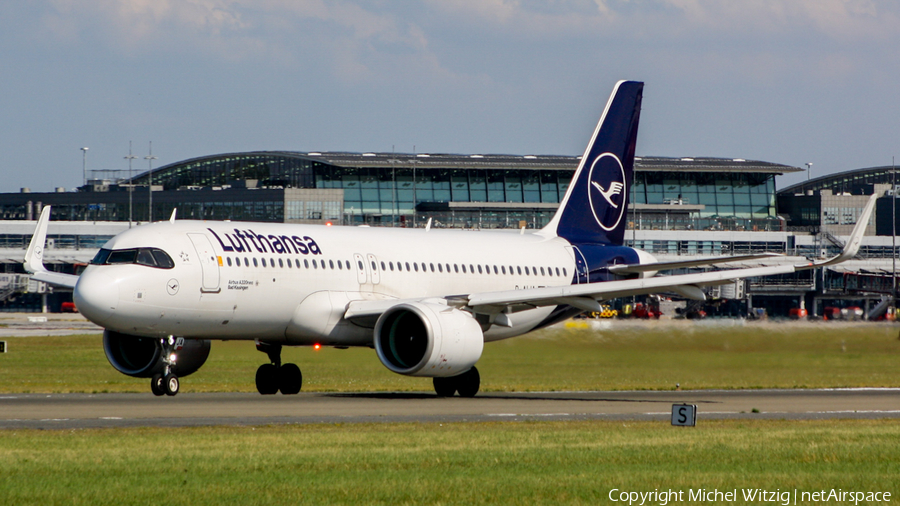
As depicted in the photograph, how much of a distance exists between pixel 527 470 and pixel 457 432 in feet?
16.6

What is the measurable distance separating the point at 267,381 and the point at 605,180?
1352 centimetres

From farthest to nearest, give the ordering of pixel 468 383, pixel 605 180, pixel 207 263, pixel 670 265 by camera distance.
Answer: pixel 605 180 < pixel 670 265 < pixel 468 383 < pixel 207 263

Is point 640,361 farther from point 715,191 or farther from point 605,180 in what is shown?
point 715,191

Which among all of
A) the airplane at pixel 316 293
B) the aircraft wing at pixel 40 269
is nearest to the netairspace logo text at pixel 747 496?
the airplane at pixel 316 293

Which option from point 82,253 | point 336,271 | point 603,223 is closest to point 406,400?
point 336,271

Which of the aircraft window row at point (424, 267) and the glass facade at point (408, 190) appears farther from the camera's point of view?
the glass facade at point (408, 190)

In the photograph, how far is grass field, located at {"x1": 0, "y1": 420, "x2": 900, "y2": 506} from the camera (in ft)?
43.3

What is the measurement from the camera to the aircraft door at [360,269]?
30766 millimetres

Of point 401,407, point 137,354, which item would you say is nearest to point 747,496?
point 401,407

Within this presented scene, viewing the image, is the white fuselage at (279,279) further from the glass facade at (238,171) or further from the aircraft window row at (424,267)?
the glass facade at (238,171)

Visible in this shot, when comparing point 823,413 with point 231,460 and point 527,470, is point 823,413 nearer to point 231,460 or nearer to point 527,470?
point 527,470

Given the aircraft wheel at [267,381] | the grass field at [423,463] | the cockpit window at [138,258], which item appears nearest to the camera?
the grass field at [423,463]

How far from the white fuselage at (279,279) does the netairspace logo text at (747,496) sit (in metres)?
15.5

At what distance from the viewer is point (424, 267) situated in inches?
1293
